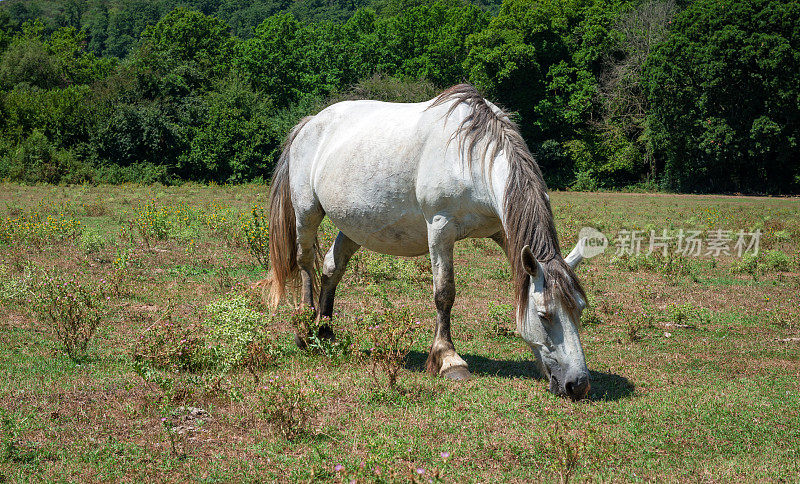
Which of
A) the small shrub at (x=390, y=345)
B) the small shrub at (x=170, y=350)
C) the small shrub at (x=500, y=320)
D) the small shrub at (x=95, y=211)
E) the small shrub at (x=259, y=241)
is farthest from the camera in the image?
the small shrub at (x=95, y=211)

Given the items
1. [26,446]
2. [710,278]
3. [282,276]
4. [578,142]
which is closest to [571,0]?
[578,142]

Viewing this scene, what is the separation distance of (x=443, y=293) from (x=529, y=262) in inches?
48.7

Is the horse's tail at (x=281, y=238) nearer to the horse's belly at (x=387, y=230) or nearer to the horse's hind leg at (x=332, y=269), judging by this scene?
the horse's hind leg at (x=332, y=269)

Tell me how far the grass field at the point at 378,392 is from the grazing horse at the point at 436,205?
565mm

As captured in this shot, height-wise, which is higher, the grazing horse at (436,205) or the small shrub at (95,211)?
Result: the grazing horse at (436,205)

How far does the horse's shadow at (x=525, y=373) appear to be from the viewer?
5.57 meters

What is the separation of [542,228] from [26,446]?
397 centimetres

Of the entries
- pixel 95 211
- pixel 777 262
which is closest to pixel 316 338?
pixel 777 262

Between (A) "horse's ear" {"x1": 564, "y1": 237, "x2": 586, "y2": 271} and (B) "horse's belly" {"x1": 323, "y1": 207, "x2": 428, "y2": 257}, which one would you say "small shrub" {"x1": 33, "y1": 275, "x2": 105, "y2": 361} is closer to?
(B) "horse's belly" {"x1": 323, "y1": 207, "x2": 428, "y2": 257}

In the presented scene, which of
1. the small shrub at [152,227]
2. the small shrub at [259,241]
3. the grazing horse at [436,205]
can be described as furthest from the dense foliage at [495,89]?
the grazing horse at [436,205]

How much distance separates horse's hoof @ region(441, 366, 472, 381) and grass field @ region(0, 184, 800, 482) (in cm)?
11

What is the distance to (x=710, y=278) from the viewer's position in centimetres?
1113

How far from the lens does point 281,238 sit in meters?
7.57

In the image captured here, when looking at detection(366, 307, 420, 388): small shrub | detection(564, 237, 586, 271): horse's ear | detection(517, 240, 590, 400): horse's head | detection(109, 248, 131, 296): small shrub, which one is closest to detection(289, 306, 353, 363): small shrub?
detection(366, 307, 420, 388): small shrub
